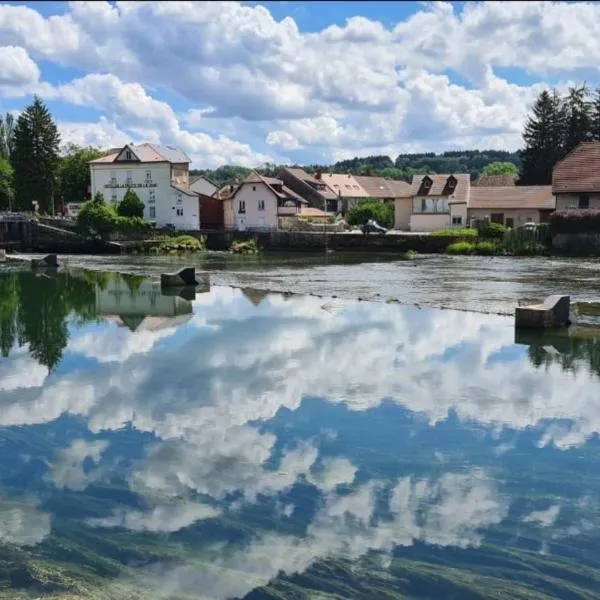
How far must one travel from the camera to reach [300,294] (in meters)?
31.8

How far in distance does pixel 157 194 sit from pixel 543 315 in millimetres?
59837

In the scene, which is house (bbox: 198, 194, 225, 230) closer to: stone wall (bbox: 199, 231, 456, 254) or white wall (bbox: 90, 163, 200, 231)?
white wall (bbox: 90, 163, 200, 231)

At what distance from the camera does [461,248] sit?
59.1 m

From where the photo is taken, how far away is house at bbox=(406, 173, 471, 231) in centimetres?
7106

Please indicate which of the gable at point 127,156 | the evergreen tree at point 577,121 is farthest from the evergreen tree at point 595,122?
the gable at point 127,156

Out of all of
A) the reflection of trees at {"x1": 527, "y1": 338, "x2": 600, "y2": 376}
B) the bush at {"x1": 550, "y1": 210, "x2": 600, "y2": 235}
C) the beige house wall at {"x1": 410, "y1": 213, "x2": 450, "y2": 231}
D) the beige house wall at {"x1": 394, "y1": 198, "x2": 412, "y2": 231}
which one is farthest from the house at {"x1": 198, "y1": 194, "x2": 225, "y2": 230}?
the reflection of trees at {"x1": 527, "y1": 338, "x2": 600, "y2": 376}

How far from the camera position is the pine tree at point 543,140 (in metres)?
84.6

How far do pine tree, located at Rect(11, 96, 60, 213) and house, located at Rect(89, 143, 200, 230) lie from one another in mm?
4405

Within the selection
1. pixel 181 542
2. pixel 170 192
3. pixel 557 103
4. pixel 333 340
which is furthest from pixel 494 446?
pixel 557 103

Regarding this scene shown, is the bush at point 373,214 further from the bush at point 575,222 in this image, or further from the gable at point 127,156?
the bush at point 575,222

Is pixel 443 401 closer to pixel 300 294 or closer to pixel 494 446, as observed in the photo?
pixel 494 446

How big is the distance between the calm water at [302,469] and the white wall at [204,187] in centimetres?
7174

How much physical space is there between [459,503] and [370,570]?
2028mm

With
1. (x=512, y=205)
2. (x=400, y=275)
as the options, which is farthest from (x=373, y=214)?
(x=400, y=275)
